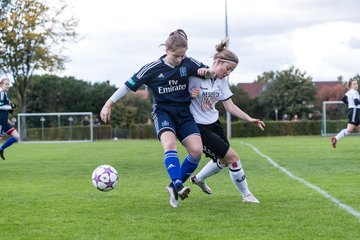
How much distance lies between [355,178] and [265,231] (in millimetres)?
5293

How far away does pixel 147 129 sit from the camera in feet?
157

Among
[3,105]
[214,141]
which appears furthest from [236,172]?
[3,105]

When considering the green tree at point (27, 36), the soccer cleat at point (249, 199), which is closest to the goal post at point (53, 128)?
the green tree at point (27, 36)

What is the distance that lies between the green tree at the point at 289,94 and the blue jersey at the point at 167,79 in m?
70.9

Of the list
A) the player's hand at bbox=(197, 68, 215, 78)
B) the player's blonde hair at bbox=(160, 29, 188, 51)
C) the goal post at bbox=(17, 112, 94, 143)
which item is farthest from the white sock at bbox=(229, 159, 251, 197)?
the goal post at bbox=(17, 112, 94, 143)

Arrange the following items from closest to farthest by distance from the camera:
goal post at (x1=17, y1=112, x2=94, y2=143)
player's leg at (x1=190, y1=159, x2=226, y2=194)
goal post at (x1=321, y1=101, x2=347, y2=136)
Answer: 1. player's leg at (x1=190, y1=159, x2=226, y2=194)
2. goal post at (x1=17, y1=112, x2=94, y2=143)
3. goal post at (x1=321, y1=101, x2=347, y2=136)

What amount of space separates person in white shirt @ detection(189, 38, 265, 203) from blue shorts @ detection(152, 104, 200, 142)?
0.75ft

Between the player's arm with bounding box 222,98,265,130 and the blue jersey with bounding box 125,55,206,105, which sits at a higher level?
the blue jersey with bounding box 125,55,206,105

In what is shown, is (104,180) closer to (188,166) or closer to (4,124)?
(188,166)

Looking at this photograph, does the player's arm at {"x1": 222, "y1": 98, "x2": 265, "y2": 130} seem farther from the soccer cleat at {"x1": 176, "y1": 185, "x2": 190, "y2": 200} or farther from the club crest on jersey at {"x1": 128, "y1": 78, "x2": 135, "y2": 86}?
the soccer cleat at {"x1": 176, "y1": 185, "x2": 190, "y2": 200}

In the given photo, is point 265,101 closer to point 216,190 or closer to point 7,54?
point 7,54

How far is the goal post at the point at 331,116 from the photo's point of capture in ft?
144

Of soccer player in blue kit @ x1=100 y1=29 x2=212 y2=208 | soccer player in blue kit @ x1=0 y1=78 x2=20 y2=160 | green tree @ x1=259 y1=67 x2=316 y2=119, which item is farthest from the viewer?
green tree @ x1=259 y1=67 x2=316 y2=119

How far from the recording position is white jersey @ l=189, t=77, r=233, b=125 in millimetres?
7347
